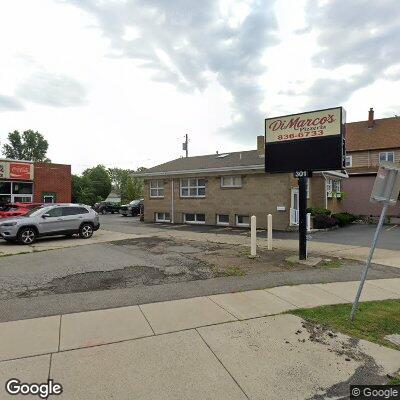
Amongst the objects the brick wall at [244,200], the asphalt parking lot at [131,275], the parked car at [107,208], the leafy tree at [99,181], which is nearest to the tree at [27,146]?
the leafy tree at [99,181]

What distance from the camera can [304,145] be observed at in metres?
11.0

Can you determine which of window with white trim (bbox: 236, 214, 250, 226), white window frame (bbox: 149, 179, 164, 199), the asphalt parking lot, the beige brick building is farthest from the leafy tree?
the asphalt parking lot

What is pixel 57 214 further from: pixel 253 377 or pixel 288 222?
pixel 253 377

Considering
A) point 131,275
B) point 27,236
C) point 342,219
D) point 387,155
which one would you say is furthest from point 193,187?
point 387,155

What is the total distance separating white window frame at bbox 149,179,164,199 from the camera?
87.9 feet

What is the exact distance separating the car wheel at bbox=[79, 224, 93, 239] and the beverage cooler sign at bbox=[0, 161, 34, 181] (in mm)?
13596

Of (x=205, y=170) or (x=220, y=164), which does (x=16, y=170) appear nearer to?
(x=205, y=170)

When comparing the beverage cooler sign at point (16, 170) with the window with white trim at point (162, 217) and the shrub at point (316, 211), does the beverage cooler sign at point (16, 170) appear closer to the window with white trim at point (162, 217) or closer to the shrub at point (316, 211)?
the window with white trim at point (162, 217)

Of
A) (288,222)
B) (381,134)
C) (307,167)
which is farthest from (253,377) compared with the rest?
(381,134)

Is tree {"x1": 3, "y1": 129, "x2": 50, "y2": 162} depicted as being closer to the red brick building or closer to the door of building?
the red brick building

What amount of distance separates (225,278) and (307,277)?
6.88ft

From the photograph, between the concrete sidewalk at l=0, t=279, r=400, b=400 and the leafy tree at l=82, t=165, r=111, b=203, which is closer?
the concrete sidewalk at l=0, t=279, r=400, b=400

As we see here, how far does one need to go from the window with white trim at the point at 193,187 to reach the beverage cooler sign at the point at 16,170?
1271 centimetres

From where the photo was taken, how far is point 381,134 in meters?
36.2
